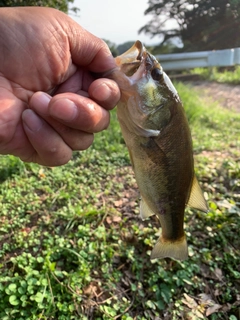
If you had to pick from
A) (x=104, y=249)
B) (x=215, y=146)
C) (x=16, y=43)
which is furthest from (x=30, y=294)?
(x=215, y=146)

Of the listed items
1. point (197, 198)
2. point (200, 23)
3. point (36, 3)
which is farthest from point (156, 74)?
point (200, 23)

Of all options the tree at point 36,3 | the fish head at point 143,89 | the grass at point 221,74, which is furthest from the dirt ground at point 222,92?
the fish head at point 143,89

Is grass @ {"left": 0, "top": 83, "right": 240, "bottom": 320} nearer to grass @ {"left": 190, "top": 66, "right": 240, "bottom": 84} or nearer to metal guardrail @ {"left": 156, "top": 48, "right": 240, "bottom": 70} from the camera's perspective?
metal guardrail @ {"left": 156, "top": 48, "right": 240, "bottom": 70}

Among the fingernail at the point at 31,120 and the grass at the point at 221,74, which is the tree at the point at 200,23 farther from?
the fingernail at the point at 31,120

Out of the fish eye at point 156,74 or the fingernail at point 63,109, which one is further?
the fish eye at point 156,74

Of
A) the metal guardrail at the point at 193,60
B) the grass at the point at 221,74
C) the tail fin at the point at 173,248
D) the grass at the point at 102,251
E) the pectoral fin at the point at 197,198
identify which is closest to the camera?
the pectoral fin at the point at 197,198

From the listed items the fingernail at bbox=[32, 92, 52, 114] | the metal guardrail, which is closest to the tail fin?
the fingernail at bbox=[32, 92, 52, 114]
